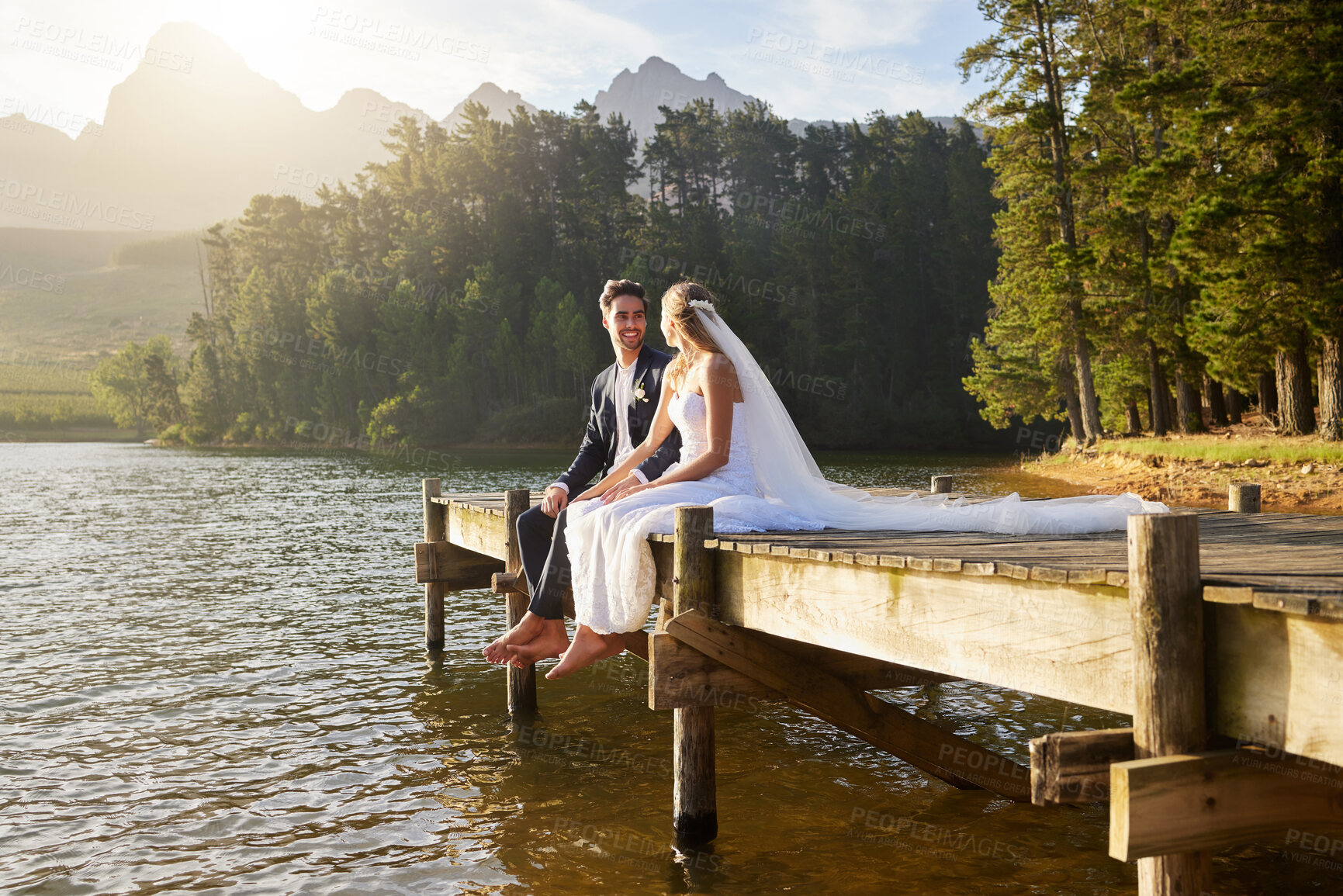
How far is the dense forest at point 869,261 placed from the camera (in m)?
24.2

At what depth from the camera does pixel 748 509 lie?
618 cm

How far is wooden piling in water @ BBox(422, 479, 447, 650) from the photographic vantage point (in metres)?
12.1

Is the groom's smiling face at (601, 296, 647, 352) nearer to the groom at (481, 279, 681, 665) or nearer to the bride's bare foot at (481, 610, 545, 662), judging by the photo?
the groom at (481, 279, 681, 665)

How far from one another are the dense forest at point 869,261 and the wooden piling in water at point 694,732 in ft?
72.5

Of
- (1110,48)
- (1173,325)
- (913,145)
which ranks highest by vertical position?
(913,145)

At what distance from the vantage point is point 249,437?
93.8 m

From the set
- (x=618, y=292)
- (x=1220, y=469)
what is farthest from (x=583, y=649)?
(x=1220, y=469)

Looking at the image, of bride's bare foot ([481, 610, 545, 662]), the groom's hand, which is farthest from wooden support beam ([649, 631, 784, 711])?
the groom's hand

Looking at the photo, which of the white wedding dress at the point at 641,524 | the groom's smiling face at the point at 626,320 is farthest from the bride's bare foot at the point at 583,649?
the groom's smiling face at the point at 626,320

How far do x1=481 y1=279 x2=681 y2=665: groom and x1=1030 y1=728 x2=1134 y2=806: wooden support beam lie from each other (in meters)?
3.67

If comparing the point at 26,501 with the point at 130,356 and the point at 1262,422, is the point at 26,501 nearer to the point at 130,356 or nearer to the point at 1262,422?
the point at 1262,422

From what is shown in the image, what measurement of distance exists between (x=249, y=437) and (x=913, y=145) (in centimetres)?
6862

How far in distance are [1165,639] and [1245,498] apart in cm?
454

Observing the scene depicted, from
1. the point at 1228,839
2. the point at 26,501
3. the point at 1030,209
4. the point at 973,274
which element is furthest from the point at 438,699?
the point at 973,274
